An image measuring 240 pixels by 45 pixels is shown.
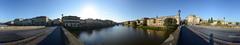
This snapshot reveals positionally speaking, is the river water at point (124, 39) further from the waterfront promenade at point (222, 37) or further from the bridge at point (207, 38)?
the bridge at point (207, 38)

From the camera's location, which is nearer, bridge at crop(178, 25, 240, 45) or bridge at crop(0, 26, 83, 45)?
bridge at crop(0, 26, 83, 45)

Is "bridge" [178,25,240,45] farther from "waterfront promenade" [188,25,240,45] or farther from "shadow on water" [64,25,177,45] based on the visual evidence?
"shadow on water" [64,25,177,45]

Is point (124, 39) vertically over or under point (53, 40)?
under

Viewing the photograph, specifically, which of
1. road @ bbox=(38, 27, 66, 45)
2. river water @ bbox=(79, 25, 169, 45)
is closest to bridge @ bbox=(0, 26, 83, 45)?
road @ bbox=(38, 27, 66, 45)

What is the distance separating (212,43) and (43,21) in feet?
356

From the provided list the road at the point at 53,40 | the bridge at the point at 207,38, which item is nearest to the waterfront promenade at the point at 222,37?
the bridge at the point at 207,38

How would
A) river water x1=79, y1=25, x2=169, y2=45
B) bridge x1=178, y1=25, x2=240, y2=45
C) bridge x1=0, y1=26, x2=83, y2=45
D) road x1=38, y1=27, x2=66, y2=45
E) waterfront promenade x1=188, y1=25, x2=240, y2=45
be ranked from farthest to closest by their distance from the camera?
river water x1=79, y1=25, x2=169, y2=45, road x1=38, y1=27, x2=66, y2=45, waterfront promenade x1=188, y1=25, x2=240, y2=45, bridge x1=178, y1=25, x2=240, y2=45, bridge x1=0, y1=26, x2=83, y2=45

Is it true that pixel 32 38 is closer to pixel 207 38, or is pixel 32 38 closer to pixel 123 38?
pixel 207 38

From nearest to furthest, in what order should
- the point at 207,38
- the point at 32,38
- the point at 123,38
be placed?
1. the point at 207,38
2. the point at 32,38
3. the point at 123,38

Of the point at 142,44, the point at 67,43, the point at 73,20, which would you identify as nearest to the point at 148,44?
the point at 142,44

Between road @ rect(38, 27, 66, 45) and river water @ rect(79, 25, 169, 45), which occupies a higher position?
road @ rect(38, 27, 66, 45)

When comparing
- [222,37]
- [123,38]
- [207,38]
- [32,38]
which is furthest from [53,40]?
[123,38]

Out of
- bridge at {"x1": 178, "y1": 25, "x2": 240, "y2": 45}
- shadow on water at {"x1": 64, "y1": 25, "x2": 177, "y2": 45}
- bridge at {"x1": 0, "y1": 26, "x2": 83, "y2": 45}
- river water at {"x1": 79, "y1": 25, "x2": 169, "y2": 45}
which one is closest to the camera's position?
bridge at {"x1": 0, "y1": 26, "x2": 83, "y2": 45}

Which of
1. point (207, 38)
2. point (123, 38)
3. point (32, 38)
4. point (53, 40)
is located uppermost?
point (32, 38)
